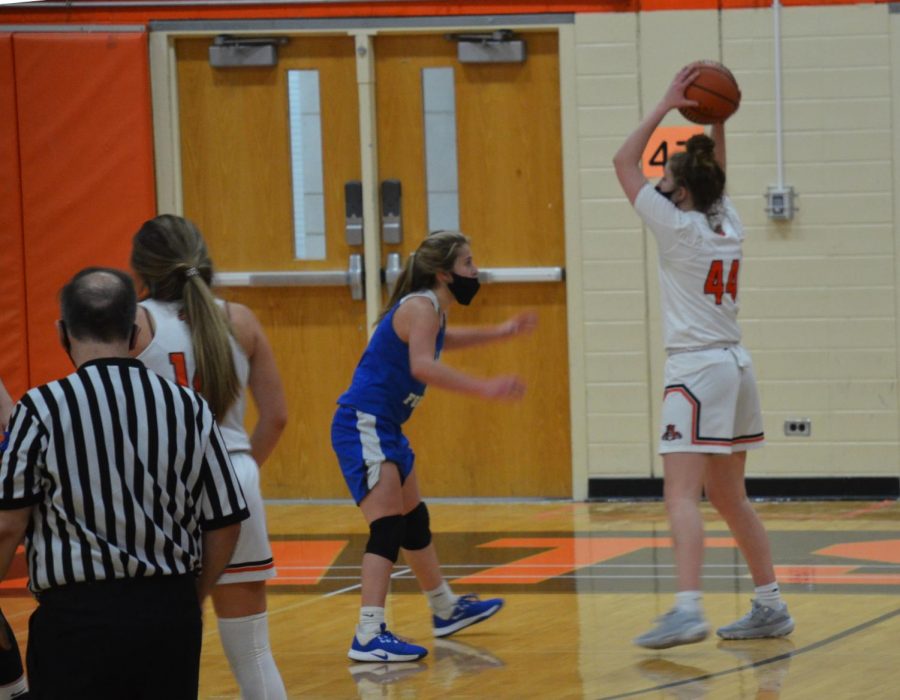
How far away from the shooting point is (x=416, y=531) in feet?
17.1

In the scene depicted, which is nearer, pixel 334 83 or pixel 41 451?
pixel 41 451

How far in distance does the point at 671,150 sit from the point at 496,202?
102 cm

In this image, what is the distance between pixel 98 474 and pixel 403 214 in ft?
20.0

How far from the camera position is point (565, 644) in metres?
5.14

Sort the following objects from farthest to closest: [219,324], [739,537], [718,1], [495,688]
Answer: [718,1]
[739,537]
[495,688]
[219,324]

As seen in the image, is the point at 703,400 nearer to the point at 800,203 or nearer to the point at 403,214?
the point at 800,203

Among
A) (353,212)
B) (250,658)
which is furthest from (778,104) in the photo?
(250,658)

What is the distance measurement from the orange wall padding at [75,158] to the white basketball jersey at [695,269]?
4359mm

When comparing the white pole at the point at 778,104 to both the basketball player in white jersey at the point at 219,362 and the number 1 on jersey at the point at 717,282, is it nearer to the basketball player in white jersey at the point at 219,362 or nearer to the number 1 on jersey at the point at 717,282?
the number 1 on jersey at the point at 717,282

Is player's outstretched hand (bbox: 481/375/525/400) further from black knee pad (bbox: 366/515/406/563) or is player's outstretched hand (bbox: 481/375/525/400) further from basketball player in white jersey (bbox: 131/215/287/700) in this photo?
basketball player in white jersey (bbox: 131/215/287/700)

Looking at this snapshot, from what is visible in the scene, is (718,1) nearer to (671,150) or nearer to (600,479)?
(671,150)

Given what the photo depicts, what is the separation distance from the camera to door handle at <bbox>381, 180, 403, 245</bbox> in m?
8.63

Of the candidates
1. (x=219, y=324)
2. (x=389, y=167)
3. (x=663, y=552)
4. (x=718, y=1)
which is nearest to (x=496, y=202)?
(x=389, y=167)

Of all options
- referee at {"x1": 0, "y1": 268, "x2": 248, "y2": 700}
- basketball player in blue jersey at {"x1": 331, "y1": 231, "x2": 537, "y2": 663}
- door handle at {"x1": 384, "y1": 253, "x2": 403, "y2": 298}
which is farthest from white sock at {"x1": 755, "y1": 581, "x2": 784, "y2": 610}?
door handle at {"x1": 384, "y1": 253, "x2": 403, "y2": 298}
